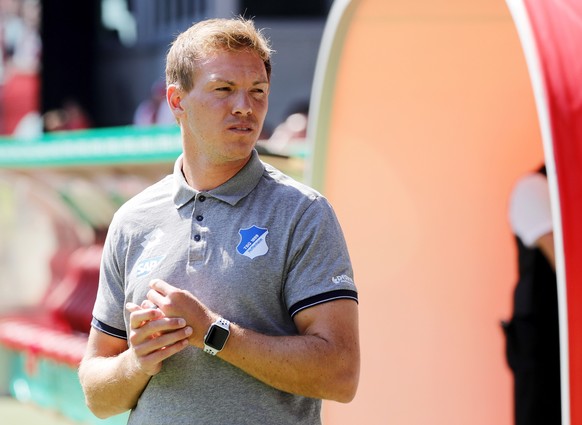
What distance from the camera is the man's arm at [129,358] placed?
91.5 inches

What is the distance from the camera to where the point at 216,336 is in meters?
2.32

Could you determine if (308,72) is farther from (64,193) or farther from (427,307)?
(427,307)

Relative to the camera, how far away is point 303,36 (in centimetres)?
1831

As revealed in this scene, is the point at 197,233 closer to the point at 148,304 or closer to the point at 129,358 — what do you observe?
the point at 148,304

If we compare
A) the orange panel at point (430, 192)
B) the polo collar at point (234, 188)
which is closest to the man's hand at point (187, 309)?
the polo collar at point (234, 188)

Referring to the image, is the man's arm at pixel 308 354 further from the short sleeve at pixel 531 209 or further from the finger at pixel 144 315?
the short sleeve at pixel 531 209

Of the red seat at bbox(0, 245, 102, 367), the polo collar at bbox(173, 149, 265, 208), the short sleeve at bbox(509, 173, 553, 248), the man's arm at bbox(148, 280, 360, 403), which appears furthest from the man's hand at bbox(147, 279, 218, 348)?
the red seat at bbox(0, 245, 102, 367)

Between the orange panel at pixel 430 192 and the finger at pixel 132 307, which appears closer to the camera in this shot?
the finger at pixel 132 307

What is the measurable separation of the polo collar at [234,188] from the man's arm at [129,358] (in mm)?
288

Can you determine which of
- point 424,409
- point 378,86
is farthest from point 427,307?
point 378,86

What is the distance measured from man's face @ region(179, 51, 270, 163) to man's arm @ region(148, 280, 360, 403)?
344mm

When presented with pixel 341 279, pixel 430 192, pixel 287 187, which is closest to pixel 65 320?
pixel 430 192

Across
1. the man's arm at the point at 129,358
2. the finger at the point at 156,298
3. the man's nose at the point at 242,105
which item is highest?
the man's nose at the point at 242,105

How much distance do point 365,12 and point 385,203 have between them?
71 cm
